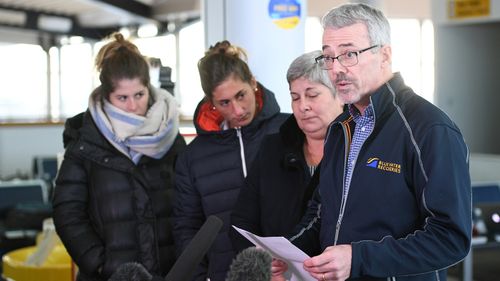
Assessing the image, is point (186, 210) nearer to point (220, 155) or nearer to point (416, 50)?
point (220, 155)

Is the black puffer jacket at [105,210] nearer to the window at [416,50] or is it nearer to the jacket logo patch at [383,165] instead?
the jacket logo patch at [383,165]

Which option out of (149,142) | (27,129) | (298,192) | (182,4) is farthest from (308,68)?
(182,4)

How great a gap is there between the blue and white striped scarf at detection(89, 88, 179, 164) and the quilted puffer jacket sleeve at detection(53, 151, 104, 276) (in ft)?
0.51

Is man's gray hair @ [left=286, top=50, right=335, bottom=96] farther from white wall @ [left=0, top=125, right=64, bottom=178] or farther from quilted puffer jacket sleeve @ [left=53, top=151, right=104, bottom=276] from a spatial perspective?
white wall @ [left=0, top=125, right=64, bottom=178]

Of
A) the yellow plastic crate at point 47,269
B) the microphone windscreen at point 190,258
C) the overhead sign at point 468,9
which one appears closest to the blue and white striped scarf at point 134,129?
the yellow plastic crate at point 47,269

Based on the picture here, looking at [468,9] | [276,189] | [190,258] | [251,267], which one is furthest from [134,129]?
[468,9]

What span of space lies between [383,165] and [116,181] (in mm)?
1238

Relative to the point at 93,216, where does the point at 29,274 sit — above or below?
below

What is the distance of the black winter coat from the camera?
2113 millimetres

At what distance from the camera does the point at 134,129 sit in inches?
102

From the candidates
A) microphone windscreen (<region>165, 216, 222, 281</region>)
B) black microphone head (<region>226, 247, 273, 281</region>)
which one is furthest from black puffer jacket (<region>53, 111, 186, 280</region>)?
black microphone head (<region>226, 247, 273, 281</region>)

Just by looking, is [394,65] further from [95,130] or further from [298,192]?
[95,130]

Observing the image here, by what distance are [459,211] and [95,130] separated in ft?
4.88

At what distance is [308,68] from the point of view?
2.04m
